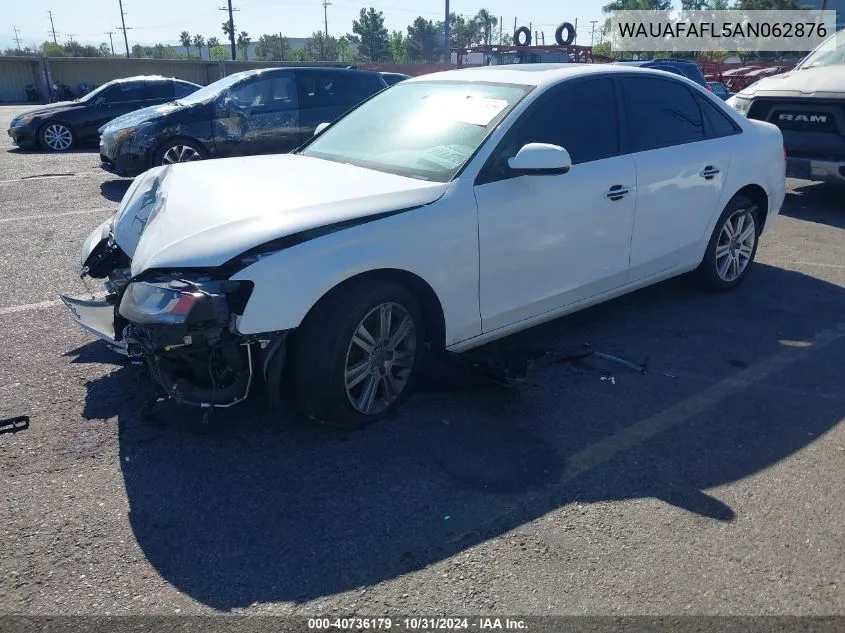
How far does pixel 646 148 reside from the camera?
472 cm

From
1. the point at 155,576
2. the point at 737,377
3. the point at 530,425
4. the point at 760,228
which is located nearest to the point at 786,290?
the point at 760,228

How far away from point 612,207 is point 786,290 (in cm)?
235

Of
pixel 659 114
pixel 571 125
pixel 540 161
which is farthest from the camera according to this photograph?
pixel 659 114

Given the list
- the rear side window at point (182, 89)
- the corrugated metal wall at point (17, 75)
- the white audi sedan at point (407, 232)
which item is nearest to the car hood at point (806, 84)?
the white audi sedan at point (407, 232)

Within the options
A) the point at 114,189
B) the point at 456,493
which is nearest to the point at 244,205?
the point at 456,493

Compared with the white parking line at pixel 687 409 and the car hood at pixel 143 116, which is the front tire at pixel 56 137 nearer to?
the car hood at pixel 143 116

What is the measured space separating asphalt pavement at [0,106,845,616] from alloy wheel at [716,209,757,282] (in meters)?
0.97

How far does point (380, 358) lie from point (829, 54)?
29.7 feet

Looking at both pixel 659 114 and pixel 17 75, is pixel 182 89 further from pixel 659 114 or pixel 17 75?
pixel 17 75

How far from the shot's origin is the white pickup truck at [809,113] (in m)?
8.32

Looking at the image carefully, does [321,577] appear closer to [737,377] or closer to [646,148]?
[737,377]

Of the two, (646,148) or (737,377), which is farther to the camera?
(646,148)

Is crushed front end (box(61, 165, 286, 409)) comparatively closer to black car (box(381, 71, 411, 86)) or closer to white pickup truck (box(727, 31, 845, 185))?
white pickup truck (box(727, 31, 845, 185))

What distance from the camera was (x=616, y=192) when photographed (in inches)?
174
